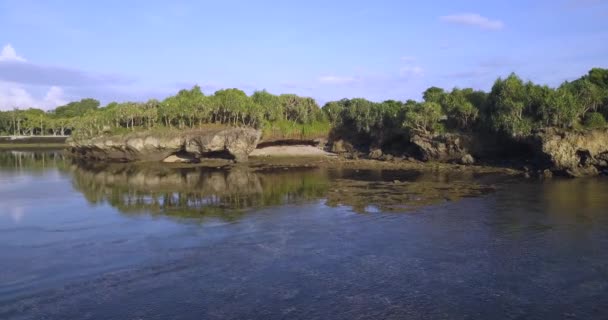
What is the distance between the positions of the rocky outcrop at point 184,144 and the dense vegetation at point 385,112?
3.79 meters

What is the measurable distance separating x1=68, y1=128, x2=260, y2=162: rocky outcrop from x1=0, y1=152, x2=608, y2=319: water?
80.8 ft

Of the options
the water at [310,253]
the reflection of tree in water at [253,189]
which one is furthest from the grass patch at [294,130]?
the water at [310,253]

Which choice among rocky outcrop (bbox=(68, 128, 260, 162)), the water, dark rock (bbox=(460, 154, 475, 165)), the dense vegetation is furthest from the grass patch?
the water

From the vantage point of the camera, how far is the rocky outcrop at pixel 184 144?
65562mm

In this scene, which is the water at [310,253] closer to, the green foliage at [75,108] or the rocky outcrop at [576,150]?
the rocky outcrop at [576,150]

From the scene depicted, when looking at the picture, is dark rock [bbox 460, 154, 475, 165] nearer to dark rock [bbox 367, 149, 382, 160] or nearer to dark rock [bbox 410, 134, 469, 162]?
dark rock [bbox 410, 134, 469, 162]

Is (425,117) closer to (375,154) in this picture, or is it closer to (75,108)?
(375,154)

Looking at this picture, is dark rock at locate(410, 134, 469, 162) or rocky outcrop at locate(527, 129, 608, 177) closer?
rocky outcrop at locate(527, 129, 608, 177)

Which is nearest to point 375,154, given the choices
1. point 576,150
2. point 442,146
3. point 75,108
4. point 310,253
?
point 442,146

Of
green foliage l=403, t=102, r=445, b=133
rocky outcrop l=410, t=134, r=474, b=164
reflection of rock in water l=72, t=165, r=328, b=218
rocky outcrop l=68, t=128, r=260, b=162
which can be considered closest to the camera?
reflection of rock in water l=72, t=165, r=328, b=218

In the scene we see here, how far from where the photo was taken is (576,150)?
159 ft

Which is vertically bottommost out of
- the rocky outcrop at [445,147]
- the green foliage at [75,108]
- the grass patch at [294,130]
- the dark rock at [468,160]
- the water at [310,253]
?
the water at [310,253]

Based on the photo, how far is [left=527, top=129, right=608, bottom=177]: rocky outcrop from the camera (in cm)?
4812

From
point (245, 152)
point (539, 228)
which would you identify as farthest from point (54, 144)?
point (539, 228)
